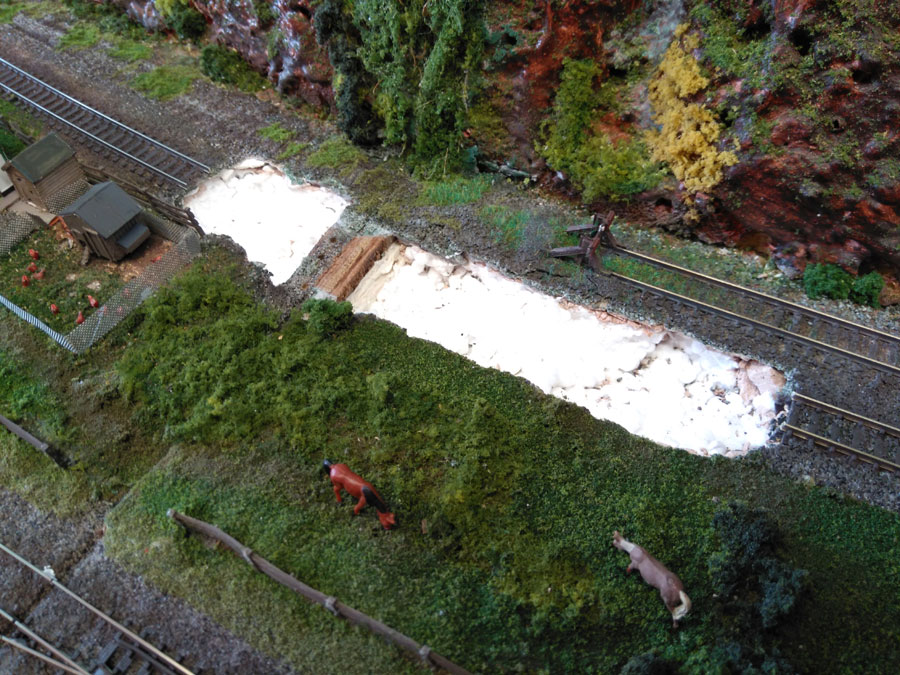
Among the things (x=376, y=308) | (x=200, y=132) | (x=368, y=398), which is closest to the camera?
(x=368, y=398)

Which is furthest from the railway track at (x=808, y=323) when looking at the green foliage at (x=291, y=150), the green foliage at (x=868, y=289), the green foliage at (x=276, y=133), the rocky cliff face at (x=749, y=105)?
the green foliage at (x=276, y=133)

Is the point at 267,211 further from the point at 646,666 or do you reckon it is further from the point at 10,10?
the point at 10,10

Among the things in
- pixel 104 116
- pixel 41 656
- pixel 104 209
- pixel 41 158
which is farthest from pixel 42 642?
pixel 104 116

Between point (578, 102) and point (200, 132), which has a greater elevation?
point (578, 102)

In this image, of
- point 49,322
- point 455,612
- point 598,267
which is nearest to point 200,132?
point 49,322

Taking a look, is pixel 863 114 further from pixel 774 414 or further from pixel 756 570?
pixel 756 570

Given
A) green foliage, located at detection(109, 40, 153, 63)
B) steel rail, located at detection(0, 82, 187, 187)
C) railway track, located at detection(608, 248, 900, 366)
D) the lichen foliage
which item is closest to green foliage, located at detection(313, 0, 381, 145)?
the lichen foliage

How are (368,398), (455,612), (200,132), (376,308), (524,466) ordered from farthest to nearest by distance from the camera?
(200,132), (376,308), (368,398), (524,466), (455,612)
